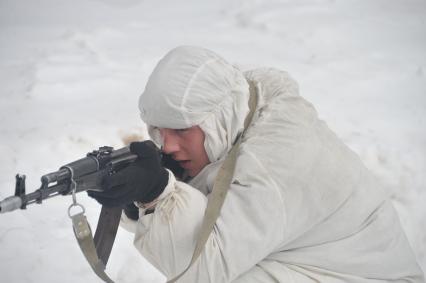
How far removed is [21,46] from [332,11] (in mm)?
2838

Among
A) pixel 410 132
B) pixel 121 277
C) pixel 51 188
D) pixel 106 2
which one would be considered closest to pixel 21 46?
pixel 106 2

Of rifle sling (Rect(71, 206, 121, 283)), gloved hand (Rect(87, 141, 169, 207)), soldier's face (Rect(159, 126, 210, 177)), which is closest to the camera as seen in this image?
gloved hand (Rect(87, 141, 169, 207))

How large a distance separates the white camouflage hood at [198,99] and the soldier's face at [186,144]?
26 millimetres

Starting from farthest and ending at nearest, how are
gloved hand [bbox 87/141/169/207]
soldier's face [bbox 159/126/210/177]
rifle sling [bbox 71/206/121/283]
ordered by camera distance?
soldier's face [bbox 159/126/210/177] → rifle sling [bbox 71/206/121/283] → gloved hand [bbox 87/141/169/207]

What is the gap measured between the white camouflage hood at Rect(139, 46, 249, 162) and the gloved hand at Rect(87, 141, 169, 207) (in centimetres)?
14

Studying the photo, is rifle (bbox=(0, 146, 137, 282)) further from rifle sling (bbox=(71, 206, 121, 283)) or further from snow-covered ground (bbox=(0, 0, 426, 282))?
snow-covered ground (bbox=(0, 0, 426, 282))

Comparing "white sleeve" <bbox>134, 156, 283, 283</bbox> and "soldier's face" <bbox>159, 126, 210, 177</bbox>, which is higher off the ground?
"soldier's face" <bbox>159, 126, 210, 177</bbox>

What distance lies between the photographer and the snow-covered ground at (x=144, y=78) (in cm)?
319

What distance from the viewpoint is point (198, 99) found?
1.99 meters

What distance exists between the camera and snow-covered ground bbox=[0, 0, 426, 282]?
319 cm

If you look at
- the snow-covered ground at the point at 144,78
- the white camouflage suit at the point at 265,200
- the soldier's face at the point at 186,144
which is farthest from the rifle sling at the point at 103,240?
the snow-covered ground at the point at 144,78

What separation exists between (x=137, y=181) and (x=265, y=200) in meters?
0.40

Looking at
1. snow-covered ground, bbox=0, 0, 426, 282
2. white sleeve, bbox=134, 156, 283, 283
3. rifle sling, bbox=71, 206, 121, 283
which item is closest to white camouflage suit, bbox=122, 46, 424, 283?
white sleeve, bbox=134, 156, 283, 283

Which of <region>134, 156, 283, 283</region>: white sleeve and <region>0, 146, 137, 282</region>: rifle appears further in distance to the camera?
<region>134, 156, 283, 283</region>: white sleeve
